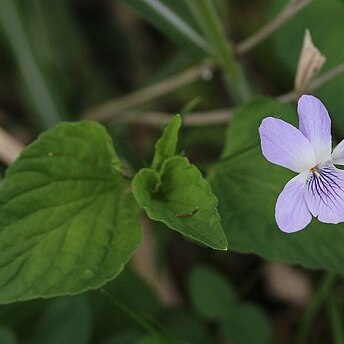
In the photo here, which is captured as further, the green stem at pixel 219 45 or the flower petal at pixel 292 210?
the green stem at pixel 219 45

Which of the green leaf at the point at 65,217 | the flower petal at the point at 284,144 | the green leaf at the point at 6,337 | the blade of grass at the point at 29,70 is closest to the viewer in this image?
the flower petal at the point at 284,144

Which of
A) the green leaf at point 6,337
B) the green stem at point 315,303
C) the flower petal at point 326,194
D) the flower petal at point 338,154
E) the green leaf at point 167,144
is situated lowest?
the green stem at point 315,303

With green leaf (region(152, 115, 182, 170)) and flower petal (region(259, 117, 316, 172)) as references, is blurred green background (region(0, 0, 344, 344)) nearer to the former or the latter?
green leaf (region(152, 115, 182, 170))

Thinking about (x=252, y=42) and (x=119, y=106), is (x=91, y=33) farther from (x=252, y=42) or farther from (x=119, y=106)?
(x=252, y=42)

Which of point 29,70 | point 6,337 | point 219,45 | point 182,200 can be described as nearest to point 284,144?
point 182,200

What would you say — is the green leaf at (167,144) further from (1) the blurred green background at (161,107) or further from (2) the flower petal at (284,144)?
(2) the flower petal at (284,144)

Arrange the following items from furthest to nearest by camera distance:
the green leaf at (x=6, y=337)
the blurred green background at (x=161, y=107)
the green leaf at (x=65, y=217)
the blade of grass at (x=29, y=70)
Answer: the blade of grass at (x=29, y=70), the blurred green background at (x=161, y=107), the green leaf at (x=6, y=337), the green leaf at (x=65, y=217)

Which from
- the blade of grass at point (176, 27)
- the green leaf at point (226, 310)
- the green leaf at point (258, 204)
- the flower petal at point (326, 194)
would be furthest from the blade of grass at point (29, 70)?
the flower petal at point (326, 194)

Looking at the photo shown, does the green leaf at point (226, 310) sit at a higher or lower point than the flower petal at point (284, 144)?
lower
